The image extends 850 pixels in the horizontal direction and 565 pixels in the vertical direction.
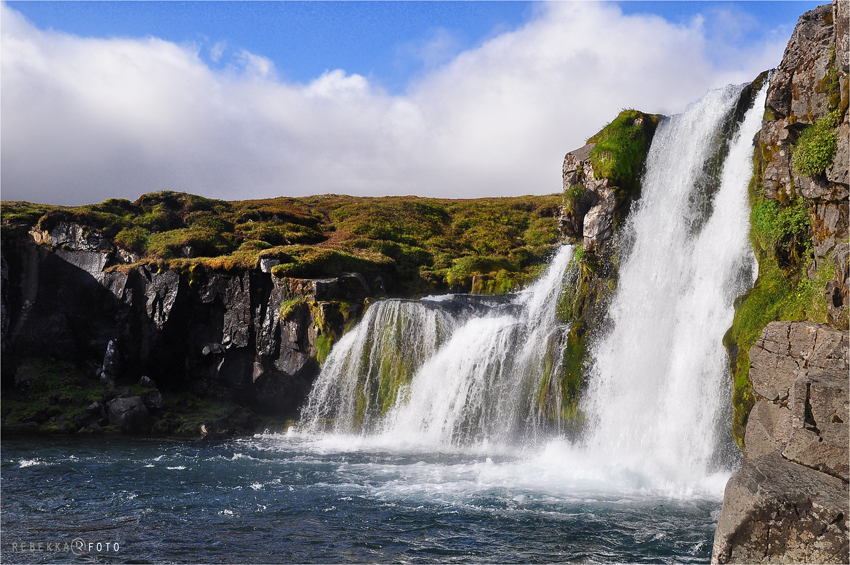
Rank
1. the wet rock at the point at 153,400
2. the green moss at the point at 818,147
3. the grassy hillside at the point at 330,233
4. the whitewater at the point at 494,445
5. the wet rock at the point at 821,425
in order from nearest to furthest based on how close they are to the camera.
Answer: the wet rock at the point at 821,425 → the whitewater at the point at 494,445 → the green moss at the point at 818,147 → the wet rock at the point at 153,400 → the grassy hillside at the point at 330,233

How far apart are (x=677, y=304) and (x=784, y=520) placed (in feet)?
35.9

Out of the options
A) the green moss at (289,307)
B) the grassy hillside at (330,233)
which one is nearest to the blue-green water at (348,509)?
the green moss at (289,307)

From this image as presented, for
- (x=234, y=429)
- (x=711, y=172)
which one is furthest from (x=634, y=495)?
(x=234, y=429)

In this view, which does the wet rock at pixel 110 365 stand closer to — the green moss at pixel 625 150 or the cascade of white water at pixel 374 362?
the cascade of white water at pixel 374 362

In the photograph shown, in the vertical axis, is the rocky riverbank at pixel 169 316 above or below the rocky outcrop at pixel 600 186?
below

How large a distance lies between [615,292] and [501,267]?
18.2m

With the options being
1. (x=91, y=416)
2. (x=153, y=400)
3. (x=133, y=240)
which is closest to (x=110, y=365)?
(x=153, y=400)

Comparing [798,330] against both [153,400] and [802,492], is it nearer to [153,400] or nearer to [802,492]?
[802,492]

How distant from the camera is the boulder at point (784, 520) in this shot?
7.39 m

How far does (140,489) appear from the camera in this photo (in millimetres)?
15703

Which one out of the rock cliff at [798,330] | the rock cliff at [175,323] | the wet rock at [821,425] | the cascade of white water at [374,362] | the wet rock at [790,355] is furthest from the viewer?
the rock cliff at [175,323]

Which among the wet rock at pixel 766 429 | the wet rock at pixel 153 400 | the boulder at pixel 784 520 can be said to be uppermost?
the wet rock at pixel 766 429

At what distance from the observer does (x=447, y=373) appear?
22938 millimetres

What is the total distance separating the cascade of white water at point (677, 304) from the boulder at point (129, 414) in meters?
20.1
